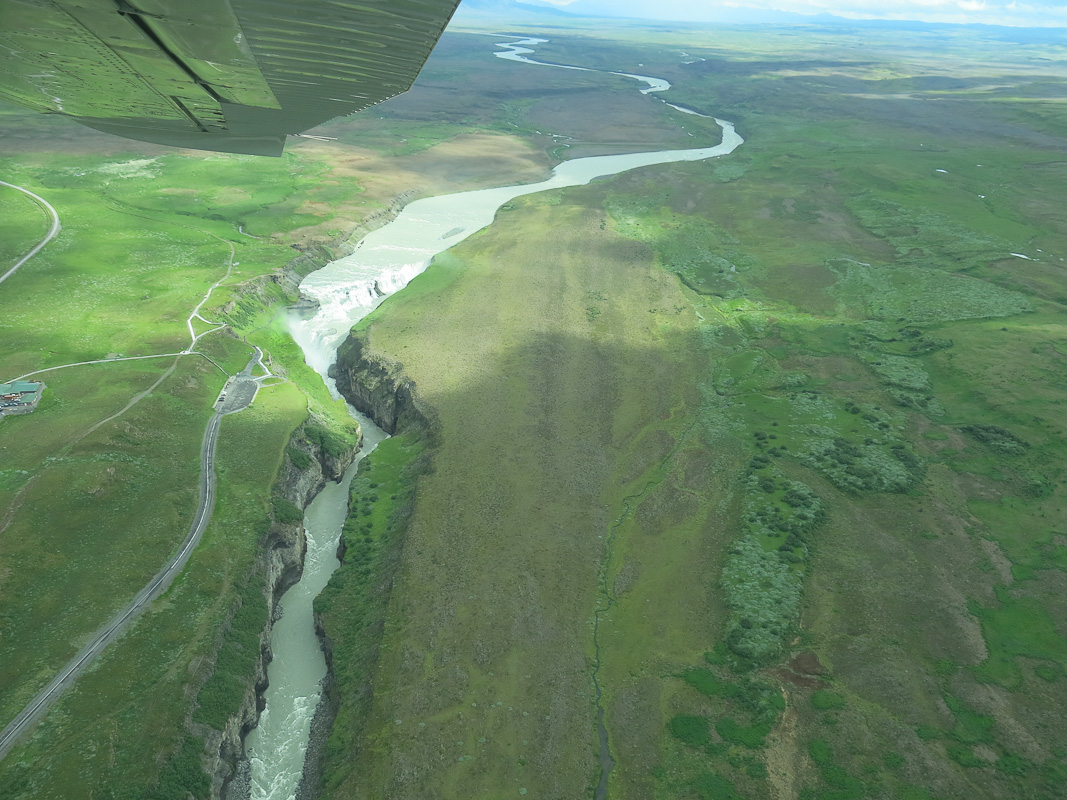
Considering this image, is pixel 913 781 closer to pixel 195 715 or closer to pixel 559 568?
pixel 559 568

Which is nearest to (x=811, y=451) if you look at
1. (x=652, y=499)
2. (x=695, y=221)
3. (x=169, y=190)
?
(x=652, y=499)

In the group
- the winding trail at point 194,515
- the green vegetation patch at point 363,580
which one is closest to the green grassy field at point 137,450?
the winding trail at point 194,515

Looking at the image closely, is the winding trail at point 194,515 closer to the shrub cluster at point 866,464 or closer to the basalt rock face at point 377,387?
the basalt rock face at point 377,387

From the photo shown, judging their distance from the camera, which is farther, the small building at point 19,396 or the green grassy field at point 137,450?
the small building at point 19,396

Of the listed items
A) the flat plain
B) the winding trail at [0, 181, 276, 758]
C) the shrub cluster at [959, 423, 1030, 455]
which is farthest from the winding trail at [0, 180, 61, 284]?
the shrub cluster at [959, 423, 1030, 455]

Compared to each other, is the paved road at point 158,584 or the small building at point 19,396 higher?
the small building at point 19,396

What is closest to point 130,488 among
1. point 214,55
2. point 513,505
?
point 513,505
